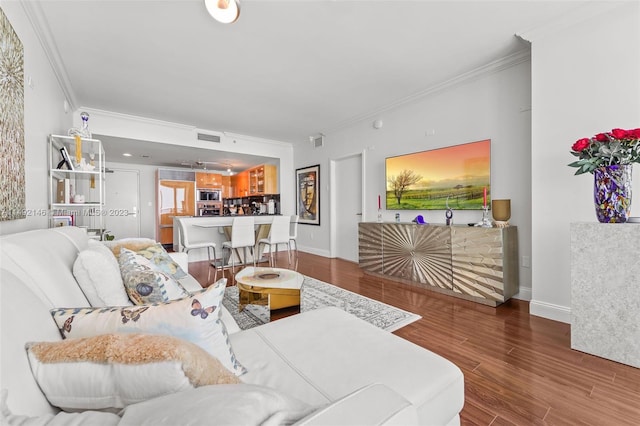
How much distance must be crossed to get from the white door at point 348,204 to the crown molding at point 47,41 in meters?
4.16

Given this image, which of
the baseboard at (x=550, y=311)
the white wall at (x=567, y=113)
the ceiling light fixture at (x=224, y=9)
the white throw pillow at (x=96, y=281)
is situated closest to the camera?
the white throw pillow at (x=96, y=281)

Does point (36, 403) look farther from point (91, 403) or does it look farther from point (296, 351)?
point (296, 351)

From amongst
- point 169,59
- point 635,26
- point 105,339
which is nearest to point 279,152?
point 169,59

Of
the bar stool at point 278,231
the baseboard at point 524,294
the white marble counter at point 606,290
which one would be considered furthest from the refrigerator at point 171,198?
the white marble counter at point 606,290

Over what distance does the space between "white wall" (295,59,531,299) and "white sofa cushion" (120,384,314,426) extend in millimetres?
3386

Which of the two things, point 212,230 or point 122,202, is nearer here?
point 212,230

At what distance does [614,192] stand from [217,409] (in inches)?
107

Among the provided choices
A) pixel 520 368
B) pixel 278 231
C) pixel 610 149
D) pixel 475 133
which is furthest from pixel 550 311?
pixel 278 231

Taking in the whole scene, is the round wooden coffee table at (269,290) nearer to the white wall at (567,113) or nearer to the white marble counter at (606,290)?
the white marble counter at (606,290)

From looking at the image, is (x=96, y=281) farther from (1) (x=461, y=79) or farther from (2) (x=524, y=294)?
(1) (x=461, y=79)

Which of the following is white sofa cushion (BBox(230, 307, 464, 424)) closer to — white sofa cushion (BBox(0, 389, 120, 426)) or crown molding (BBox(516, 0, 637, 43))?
white sofa cushion (BBox(0, 389, 120, 426))

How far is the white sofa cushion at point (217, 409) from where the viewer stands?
0.42 meters

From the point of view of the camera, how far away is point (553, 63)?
97.7 inches

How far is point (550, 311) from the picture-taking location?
8.22 feet
